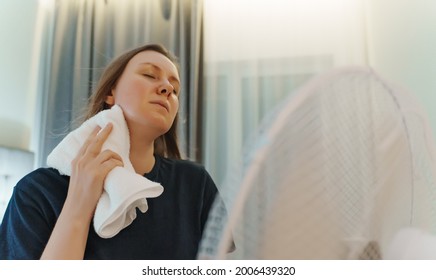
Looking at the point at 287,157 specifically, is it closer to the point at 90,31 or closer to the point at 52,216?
the point at 52,216

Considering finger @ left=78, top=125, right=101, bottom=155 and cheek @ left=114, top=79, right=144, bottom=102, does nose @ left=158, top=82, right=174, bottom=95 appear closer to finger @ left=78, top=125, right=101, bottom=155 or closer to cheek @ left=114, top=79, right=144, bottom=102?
cheek @ left=114, top=79, right=144, bottom=102

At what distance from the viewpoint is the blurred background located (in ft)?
4.48

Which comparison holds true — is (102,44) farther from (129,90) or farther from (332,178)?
(332,178)

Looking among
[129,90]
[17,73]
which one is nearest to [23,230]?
[129,90]

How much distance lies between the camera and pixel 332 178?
1.32ft

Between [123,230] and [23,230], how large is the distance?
169mm

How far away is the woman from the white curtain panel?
1.77ft

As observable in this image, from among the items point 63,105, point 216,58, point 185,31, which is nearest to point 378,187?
point 216,58

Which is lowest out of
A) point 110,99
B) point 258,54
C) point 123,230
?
point 123,230

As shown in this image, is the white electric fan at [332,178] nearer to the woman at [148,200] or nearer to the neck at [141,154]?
the woman at [148,200]

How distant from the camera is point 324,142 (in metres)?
0.39

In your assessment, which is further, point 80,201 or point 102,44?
point 102,44

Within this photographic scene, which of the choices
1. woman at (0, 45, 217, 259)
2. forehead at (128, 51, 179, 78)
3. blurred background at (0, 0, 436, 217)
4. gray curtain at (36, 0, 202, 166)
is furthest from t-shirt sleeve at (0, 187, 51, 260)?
gray curtain at (36, 0, 202, 166)

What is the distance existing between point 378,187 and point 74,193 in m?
0.48
